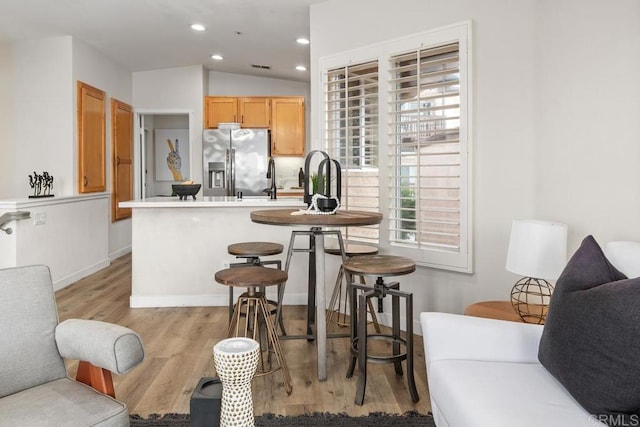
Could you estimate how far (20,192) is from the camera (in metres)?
5.62

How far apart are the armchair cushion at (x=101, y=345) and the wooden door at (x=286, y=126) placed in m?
5.97

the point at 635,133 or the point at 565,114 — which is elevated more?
the point at 565,114

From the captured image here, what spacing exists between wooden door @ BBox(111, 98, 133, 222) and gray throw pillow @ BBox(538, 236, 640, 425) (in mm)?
6233

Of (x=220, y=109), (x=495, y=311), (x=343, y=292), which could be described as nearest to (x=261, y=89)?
(x=220, y=109)

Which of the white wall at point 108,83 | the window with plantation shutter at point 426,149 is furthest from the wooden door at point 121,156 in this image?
the window with plantation shutter at point 426,149

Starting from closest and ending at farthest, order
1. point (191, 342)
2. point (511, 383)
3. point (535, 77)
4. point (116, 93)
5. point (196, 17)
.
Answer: point (511, 383) → point (535, 77) → point (191, 342) → point (196, 17) → point (116, 93)

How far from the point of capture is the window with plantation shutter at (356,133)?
3.87 meters

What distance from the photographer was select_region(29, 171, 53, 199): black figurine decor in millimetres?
Answer: 5039

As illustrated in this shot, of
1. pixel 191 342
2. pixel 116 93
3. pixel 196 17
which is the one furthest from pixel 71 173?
pixel 191 342

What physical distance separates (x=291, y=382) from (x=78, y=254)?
394cm

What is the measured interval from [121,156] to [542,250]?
246 inches

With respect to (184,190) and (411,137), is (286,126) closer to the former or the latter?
(184,190)

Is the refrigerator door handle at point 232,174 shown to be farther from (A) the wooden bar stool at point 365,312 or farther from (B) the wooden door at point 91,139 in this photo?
(A) the wooden bar stool at point 365,312

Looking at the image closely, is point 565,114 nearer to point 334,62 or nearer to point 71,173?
point 334,62
